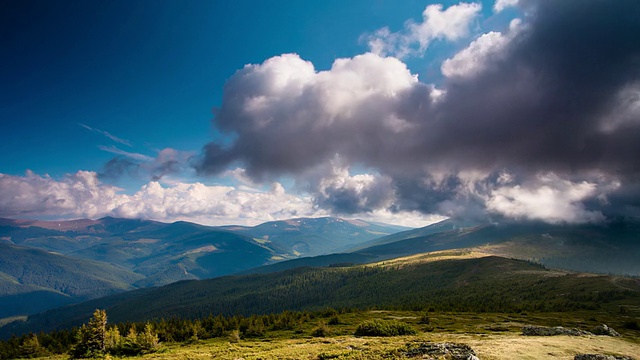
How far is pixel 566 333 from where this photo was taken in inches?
2247

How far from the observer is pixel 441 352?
34375 mm

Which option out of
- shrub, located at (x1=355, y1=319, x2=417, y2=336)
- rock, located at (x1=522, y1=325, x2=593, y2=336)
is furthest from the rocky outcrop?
rock, located at (x1=522, y1=325, x2=593, y2=336)

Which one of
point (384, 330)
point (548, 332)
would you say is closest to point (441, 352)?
point (384, 330)

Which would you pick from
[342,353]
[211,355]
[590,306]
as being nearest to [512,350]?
[342,353]

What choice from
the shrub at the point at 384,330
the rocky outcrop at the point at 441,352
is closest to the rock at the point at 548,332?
the shrub at the point at 384,330

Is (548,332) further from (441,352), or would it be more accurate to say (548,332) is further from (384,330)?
(441,352)

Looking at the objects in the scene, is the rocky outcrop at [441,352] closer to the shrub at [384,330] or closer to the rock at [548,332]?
the shrub at [384,330]

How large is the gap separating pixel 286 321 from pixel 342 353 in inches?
2860

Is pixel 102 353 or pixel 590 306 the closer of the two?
pixel 102 353

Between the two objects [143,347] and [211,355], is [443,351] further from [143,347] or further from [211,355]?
[143,347]

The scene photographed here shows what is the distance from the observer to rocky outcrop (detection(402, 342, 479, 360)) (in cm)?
3210

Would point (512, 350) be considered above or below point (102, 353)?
above

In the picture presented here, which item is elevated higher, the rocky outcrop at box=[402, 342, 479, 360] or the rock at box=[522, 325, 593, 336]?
the rocky outcrop at box=[402, 342, 479, 360]

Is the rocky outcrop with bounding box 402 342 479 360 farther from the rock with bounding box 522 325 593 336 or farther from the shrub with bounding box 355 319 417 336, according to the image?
the rock with bounding box 522 325 593 336
